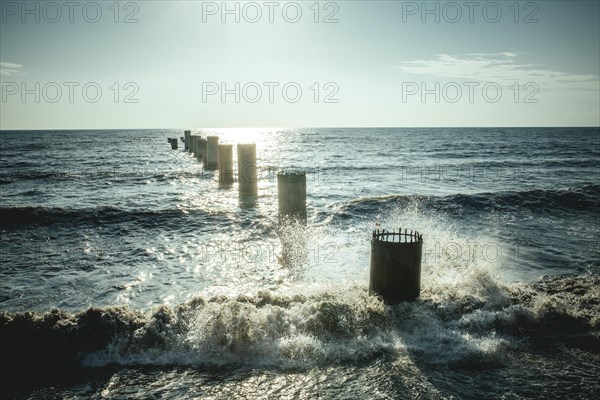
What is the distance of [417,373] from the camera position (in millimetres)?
4379

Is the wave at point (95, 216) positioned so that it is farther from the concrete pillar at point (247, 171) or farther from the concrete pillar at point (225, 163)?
the concrete pillar at point (225, 163)

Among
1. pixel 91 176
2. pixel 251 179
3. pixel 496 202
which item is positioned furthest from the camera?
pixel 91 176

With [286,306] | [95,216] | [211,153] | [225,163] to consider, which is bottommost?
[286,306]

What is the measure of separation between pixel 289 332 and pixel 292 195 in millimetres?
4991

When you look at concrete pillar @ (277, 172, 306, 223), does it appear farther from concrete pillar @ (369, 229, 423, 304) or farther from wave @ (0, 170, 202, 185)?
wave @ (0, 170, 202, 185)

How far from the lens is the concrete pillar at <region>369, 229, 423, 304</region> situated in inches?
209

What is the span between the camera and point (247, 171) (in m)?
14.9

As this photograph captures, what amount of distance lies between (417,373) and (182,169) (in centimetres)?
2518

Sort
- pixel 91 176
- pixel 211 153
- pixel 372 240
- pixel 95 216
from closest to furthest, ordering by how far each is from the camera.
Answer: pixel 372 240 < pixel 95 216 < pixel 211 153 < pixel 91 176

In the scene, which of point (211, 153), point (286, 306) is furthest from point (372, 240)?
point (211, 153)

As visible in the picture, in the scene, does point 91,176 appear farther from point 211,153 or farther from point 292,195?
point 292,195

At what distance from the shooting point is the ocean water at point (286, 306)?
4355 mm

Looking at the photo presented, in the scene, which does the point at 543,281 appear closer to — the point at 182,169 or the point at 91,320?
the point at 91,320

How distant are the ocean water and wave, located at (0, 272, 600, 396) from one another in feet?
0.07
